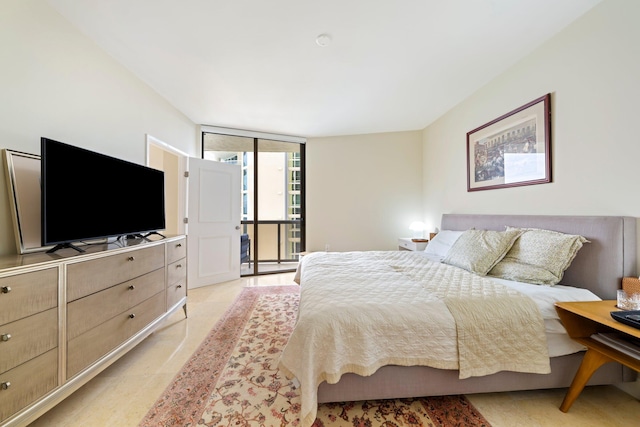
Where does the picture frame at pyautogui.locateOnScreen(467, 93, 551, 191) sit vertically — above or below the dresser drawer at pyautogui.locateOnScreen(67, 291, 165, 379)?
above

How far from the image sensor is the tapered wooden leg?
4.14 feet

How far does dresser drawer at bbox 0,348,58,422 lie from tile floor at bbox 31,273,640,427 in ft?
1.10

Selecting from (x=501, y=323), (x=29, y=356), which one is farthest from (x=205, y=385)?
(x=501, y=323)

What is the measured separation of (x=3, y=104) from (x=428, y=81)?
3450 mm

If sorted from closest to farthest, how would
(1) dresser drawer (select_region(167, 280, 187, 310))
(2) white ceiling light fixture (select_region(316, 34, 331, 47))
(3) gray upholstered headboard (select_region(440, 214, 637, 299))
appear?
(3) gray upholstered headboard (select_region(440, 214, 637, 299)) → (2) white ceiling light fixture (select_region(316, 34, 331, 47)) → (1) dresser drawer (select_region(167, 280, 187, 310))

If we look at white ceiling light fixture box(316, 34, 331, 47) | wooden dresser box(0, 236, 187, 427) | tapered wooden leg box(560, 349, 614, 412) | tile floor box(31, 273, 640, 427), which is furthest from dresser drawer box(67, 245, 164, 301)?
tapered wooden leg box(560, 349, 614, 412)

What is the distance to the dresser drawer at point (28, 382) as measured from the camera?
1.01 m

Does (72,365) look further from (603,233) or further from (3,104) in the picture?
(603,233)

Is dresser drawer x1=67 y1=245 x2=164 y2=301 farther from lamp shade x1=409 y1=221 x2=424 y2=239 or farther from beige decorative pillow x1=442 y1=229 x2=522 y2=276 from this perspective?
lamp shade x1=409 y1=221 x2=424 y2=239

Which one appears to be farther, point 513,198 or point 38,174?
point 513,198

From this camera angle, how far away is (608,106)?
166cm

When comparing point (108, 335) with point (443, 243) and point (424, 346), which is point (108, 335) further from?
point (443, 243)

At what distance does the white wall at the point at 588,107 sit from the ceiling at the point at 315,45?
16 centimetres

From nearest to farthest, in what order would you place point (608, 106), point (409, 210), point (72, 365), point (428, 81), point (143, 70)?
point (72, 365)
point (608, 106)
point (143, 70)
point (428, 81)
point (409, 210)
